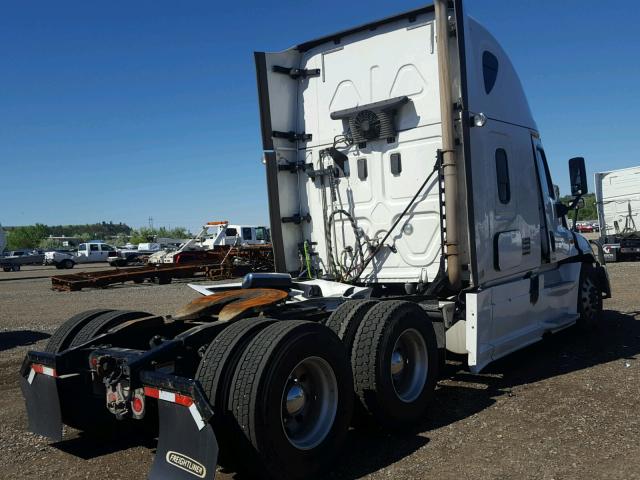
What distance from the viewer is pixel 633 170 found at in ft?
73.3

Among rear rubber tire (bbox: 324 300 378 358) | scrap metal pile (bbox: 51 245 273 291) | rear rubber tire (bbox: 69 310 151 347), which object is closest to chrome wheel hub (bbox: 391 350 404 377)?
rear rubber tire (bbox: 324 300 378 358)

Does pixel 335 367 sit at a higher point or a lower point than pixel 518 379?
higher

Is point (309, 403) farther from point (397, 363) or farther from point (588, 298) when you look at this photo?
point (588, 298)

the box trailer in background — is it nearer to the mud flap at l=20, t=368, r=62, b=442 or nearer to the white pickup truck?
the mud flap at l=20, t=368, r=62, b=442

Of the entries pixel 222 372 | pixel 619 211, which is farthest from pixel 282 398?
pixel 619 211

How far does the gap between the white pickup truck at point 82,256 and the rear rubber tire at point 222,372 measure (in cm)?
4969

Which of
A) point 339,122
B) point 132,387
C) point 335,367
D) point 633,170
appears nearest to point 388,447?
point 335,367

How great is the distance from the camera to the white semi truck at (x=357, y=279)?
3.68m

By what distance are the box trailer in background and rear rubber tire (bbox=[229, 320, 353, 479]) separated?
71.3 feet

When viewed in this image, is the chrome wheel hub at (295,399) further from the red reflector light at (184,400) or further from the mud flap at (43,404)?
the mud flap at (43,404)

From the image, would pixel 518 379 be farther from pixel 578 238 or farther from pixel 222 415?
pixel 222 415

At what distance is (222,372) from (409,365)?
2.03 m

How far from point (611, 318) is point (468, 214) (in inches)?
220

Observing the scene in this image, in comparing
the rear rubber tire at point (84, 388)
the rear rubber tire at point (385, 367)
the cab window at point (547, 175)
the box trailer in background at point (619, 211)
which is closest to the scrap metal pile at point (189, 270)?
the box trailer in background at point (619, 211)
